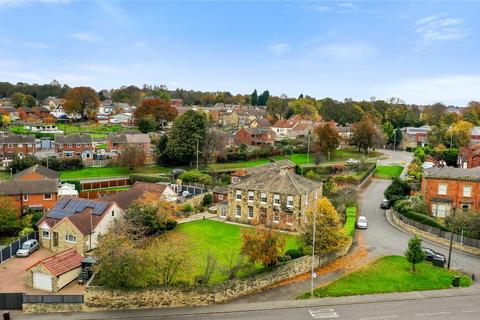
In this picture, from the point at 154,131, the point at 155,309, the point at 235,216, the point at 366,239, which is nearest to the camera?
the point at 155,309

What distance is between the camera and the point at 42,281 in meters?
33.6

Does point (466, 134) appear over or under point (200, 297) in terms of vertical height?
over

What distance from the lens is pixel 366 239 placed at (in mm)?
46000

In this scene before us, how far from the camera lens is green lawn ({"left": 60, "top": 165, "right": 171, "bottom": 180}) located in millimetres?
78188

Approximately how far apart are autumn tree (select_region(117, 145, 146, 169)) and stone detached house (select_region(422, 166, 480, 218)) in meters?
50.6

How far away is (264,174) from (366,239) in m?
14.8

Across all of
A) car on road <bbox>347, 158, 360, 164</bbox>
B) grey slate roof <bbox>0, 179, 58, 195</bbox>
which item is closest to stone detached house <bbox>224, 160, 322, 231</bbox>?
grey slate roof <bbox>0, 179, 58, 195</bbox>

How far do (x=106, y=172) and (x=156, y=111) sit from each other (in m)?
46.1

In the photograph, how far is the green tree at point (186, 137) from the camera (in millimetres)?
81875

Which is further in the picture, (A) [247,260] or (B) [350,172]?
(B) [350,172]

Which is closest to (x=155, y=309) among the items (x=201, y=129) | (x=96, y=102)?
(x=201, y=129)

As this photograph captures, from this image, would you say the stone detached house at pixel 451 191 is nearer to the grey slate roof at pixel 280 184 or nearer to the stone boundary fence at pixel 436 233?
the stone boundary fence at pixel 436 233

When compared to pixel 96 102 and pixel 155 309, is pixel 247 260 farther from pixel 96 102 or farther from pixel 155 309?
pixel 96 102

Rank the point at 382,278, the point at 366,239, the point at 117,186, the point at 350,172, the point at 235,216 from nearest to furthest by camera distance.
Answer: the point at 382,278
the point at 366,239
the point at 235,216
the point at 117,186
the point at 350,172
